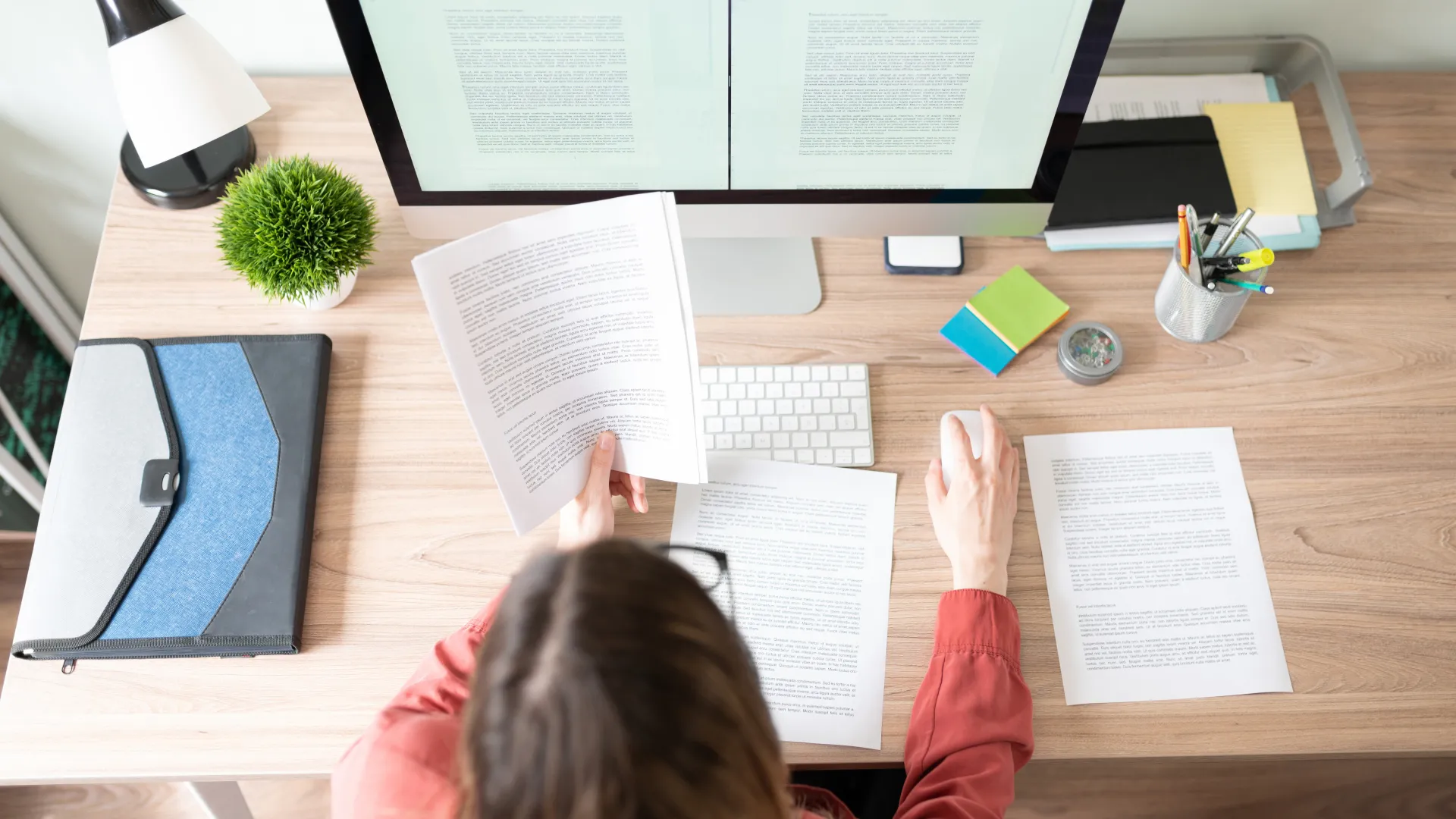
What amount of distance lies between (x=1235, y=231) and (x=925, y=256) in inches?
11.7

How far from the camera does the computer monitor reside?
30.1 inches

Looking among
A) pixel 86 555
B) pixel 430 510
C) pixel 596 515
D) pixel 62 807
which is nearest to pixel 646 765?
pixel 596 515

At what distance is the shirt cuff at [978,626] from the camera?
0.82 metres

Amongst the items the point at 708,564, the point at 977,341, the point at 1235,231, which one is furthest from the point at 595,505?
the point at 1235,231

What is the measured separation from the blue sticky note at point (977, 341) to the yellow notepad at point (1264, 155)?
1.11 feet

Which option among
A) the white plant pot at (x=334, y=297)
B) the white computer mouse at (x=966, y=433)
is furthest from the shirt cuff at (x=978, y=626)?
the white plant pot at (x=334, y=297)

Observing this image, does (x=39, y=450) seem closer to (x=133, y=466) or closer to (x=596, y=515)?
(x=133, y=466)

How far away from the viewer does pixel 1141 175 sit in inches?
42.0

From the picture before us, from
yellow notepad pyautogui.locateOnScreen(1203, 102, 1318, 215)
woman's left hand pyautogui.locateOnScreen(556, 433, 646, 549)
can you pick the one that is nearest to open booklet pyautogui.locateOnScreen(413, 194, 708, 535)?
woman's left hand pyautogui.locateOnScreen(556, 433, 646, 549)

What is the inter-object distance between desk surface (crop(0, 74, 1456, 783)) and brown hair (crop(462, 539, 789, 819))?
1.10 ft

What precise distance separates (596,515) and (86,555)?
45 centimetres

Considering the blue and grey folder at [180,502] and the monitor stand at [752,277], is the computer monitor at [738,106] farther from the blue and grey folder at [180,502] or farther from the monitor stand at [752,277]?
the blue and grey folder at [180,502]

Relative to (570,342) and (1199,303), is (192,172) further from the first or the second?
(1199,303)

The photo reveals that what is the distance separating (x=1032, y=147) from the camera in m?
0.88
